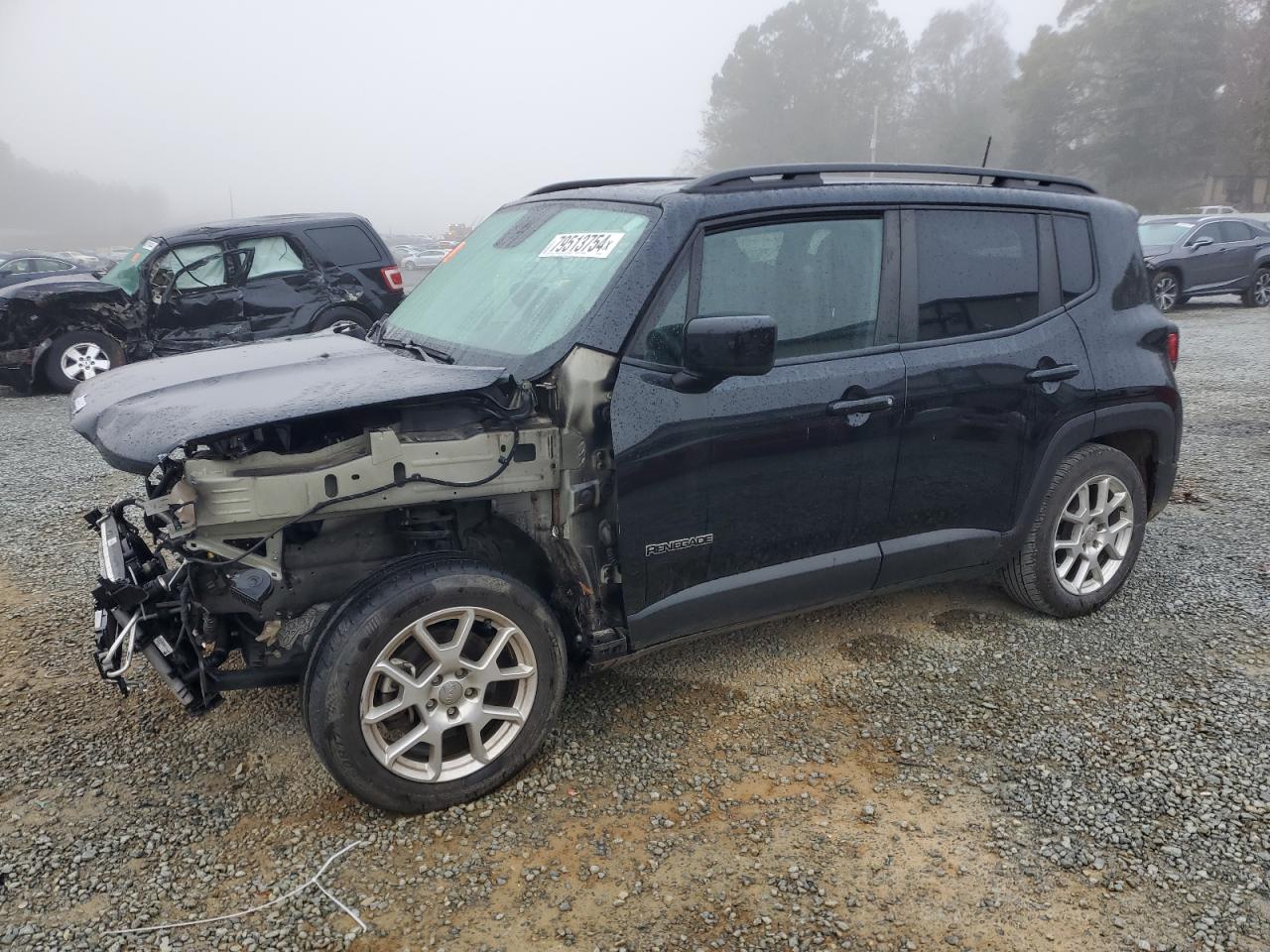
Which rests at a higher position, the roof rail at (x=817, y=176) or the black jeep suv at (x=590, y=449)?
the roof rail at (x=817, y=176)

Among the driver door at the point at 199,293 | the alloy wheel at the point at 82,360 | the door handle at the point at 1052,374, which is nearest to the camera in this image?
the door handle at the point at 1052,374

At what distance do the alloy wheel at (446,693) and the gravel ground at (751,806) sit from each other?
0.19 meters

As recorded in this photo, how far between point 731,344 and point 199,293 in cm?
841

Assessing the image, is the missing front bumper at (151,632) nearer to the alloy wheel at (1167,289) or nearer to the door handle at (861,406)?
the door handle at (861,406)

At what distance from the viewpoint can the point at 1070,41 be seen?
5725 centimetres

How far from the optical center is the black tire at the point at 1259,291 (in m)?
15.2

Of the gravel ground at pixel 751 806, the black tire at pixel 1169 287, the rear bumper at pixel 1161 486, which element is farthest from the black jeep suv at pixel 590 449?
the black tire at pixel 1169 287

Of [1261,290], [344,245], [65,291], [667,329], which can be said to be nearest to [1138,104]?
[1261,290]

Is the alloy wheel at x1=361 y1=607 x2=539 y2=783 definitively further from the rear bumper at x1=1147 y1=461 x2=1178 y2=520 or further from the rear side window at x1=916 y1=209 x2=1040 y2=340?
the rear bumper at x1=1147 y1=461 x2=1178 y2=520

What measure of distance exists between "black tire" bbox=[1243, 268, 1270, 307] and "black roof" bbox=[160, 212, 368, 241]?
14.3 m

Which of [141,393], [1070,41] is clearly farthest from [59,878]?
[1070,41]

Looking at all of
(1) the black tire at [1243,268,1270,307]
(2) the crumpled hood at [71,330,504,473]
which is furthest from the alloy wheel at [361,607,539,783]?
(1) the black tire at [1243,268,1270,307]

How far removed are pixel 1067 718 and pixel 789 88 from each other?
105400 mm

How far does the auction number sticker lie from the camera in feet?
10.3
